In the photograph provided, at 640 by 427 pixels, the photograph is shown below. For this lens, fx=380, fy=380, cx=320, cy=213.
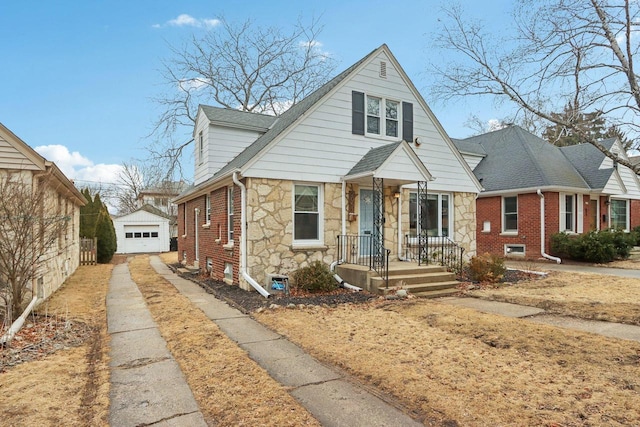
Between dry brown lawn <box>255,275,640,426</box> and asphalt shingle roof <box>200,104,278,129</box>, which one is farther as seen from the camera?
asphalt shingle roof <box>200,104,278,129</box>

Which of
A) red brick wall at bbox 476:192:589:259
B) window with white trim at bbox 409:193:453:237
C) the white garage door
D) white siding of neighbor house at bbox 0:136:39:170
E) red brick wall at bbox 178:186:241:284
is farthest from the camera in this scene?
the white garage door

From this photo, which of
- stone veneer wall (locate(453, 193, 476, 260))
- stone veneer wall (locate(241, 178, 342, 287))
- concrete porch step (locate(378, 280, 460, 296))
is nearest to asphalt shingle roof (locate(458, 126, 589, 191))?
stone veneer wall (locate(453, 193, 476, 260))

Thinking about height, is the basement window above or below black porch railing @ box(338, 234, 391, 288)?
below

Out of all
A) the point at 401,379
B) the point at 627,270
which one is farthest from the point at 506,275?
the point at 401,379

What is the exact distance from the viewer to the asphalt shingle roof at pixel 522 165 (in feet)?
52.3

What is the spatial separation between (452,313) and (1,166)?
8692mm

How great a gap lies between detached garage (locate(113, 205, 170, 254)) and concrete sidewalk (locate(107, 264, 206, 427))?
24.6 m

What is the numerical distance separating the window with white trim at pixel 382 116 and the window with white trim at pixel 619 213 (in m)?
14.0

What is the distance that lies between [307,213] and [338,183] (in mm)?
1178

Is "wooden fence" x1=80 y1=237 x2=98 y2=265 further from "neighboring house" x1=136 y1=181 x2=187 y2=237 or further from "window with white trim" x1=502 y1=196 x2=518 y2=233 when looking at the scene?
"neighboring house" x1=136 y1=181 x2=187 y2=237

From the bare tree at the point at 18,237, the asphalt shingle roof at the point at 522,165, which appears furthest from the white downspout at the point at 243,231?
the asphalt shingle roof at the point at 522,165

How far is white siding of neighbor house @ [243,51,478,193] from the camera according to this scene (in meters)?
9.39

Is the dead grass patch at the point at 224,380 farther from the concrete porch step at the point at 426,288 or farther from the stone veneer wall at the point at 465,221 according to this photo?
the stone veneer wall at the point at 465,221

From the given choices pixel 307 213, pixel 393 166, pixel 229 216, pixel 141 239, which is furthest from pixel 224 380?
pixel 141 239
